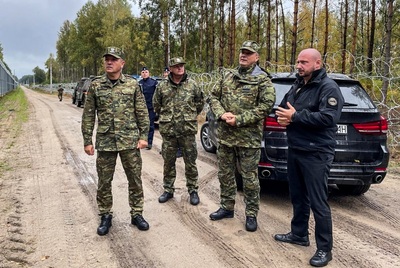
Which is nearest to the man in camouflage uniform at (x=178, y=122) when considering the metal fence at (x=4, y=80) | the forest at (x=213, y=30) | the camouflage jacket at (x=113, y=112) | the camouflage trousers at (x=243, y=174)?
the camouflage trousers at (x=243, y=174)

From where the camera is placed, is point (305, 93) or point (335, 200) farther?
point (335, 200)

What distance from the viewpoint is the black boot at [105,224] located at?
3.45 meters

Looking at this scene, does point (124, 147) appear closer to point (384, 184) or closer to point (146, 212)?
point (146, 212)

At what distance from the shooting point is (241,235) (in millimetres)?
3477

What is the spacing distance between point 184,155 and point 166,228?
1.14 m

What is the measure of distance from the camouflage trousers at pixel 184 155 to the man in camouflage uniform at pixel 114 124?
0.90 meters

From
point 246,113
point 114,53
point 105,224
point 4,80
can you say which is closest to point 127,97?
point 114,53

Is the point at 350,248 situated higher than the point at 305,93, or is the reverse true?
the point at 305,93

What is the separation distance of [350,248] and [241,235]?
1.05m

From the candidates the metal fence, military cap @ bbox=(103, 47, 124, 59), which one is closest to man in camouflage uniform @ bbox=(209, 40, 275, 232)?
military cap @ bbox=(103, 47, 124, 59)

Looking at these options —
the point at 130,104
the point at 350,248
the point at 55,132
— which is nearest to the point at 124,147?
the point at 130,104

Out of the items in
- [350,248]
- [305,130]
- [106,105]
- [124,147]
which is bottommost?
[350,248]

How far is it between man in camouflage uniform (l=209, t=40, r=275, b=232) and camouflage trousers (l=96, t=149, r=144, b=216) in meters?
0.97

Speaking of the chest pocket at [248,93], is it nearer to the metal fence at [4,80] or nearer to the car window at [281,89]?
the car window at [281,89]
